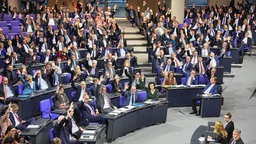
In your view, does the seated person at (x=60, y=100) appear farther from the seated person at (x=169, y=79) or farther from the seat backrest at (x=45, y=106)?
the seated person at (x=169, y=79)

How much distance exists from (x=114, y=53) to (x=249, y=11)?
974 centimetres

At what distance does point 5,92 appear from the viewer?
1187cm

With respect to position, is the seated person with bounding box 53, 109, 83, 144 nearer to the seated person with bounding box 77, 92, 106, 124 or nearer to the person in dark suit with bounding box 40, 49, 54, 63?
the seated person with bounding box 77, 92, 106, 124

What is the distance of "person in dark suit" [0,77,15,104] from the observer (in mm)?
11641

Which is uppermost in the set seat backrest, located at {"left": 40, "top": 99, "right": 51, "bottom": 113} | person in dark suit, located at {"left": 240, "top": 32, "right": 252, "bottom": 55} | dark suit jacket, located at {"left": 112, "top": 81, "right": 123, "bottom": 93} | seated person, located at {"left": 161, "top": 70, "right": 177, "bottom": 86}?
person in dark suit, located at {"left": 240, "top": 32, "right": 252, "bottom": 55}

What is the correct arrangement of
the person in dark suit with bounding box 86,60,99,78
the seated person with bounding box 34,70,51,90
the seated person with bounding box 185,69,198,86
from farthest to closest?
the person in dark suit with bounding box 86,60,99,78 → the seated person with bounding box 185,69,198,86 → the seated person with bounding box 34,70,51,90

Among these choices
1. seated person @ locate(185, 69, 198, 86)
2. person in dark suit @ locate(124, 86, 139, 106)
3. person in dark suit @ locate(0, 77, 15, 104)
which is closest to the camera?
person in dark suit @ locate(0, 77, 15, 104)

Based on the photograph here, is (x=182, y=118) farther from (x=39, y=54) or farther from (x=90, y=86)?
(x=39, y=54)

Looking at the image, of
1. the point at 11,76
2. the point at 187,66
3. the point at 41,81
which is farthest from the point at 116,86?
the point at 187,66

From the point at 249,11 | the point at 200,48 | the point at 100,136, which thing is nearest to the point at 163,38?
the point at 200,48

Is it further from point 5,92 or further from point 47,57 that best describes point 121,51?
point 5,92

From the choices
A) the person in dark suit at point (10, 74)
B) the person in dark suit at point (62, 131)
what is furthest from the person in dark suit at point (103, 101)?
the person in dark suit at point (10, 74)

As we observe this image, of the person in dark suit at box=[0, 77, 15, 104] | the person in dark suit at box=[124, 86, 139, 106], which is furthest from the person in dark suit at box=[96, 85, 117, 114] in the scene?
the person in dark suit at box=[0, 77, 15, 104]

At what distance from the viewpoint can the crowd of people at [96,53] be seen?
11.1 meters
